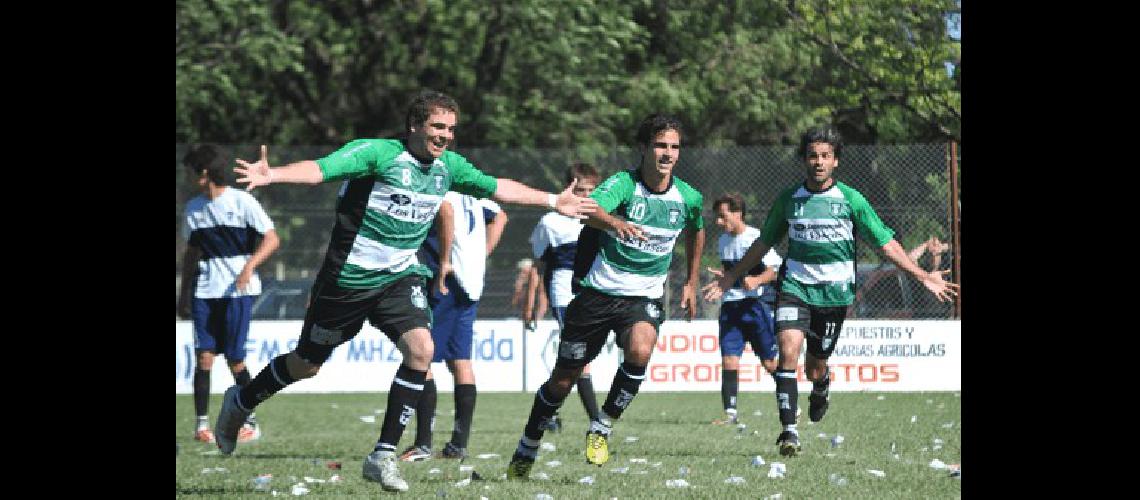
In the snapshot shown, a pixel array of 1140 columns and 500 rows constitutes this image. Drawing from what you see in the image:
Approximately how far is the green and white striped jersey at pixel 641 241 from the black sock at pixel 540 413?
680 mm

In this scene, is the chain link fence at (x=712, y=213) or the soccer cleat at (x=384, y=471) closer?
the soccer cleat at (x=384, y=471)

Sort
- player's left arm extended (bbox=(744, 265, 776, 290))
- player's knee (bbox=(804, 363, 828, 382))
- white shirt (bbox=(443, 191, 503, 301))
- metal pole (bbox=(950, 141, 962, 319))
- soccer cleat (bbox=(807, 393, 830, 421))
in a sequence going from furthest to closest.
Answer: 1. metal pole (bbox=(950, 141, 962, 319))
2. player's left arm extended (bbox=(744, 265, 776, 290))
3. soccer cleat (bbox=(807, 393, 830, 421))
4. player's knee (bbox=(804, 363, 828, 382))
5. white shirt (bbox=(443, 191, 503, 301))

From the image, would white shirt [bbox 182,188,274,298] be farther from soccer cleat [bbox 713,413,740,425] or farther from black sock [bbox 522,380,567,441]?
soccer cleat [bbox 713,413,740,425]

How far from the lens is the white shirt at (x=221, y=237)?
11.9m

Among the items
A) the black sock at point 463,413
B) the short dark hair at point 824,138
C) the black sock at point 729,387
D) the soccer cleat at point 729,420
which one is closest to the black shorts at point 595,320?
the black sock at point 463,413

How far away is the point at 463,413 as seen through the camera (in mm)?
10375

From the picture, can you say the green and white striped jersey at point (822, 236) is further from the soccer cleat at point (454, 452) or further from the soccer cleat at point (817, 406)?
the soccer cleat at point (454, 452)

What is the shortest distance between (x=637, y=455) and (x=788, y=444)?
1001 millimetres

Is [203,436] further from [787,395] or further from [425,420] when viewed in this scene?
[787,395]

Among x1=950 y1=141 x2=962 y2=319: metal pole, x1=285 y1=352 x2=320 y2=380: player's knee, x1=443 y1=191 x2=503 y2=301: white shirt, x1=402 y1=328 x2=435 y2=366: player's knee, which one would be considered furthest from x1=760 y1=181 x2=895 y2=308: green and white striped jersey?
x1=950 y1=141 x2=962 y2=319: metal pole

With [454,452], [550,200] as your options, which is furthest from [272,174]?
[454,452]

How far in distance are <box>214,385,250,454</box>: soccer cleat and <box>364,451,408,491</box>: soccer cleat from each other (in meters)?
1.20

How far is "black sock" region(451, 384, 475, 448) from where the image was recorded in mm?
10289
